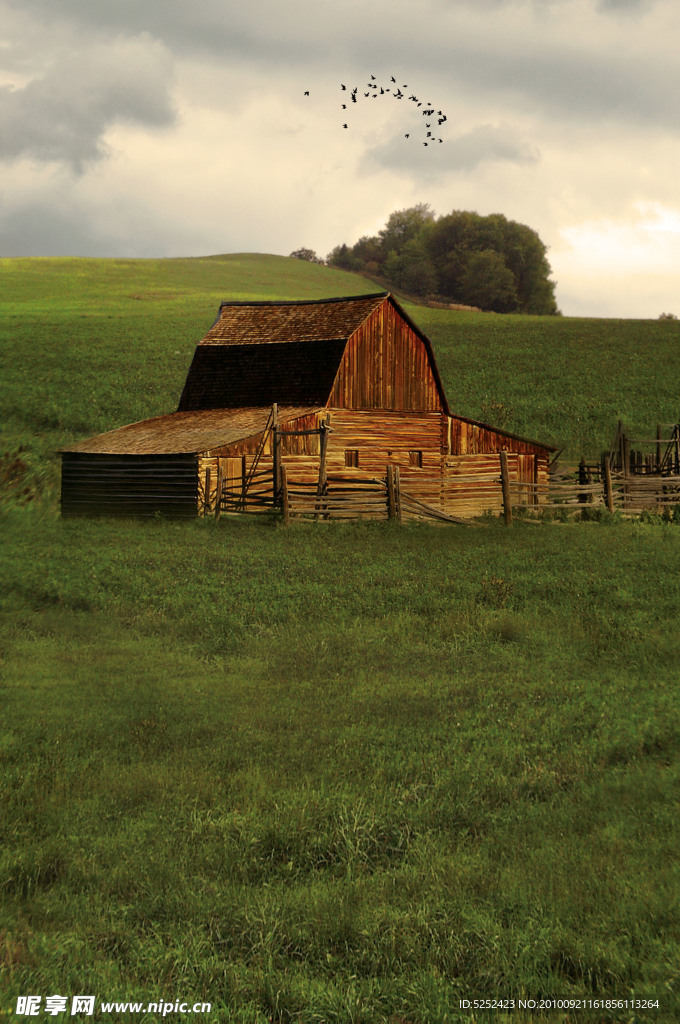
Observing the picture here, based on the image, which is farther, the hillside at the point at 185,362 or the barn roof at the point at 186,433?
the hillside at the point at 185,362

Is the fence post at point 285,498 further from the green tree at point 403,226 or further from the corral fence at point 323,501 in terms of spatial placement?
the green tree at point 403,226

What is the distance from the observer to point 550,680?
12273 millimetres

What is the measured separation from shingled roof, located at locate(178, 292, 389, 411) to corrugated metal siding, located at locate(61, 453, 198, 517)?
5562mm

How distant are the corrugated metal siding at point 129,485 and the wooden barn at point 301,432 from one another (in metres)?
0.05

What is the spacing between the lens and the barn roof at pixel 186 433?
1198 inches

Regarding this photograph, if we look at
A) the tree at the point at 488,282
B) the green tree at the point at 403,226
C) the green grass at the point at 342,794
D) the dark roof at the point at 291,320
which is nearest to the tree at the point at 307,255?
the green tree at the point at 403,226

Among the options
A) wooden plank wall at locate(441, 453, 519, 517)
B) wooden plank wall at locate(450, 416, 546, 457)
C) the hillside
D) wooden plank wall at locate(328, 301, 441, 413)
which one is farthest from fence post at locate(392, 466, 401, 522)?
the hillside

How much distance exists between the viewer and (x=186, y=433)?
32812 millimetres

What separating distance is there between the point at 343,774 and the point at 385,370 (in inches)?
1073

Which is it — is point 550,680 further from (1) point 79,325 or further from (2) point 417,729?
(1) point 79,325

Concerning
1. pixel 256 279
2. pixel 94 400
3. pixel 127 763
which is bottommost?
pixel 127 763

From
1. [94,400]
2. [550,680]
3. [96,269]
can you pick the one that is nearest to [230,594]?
[550,680]

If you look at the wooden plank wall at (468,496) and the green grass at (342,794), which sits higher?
the wooden plank wall at (468,496)

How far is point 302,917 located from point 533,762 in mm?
3621
